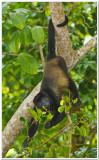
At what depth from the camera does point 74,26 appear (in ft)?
13.4

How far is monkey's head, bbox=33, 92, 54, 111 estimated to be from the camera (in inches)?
114

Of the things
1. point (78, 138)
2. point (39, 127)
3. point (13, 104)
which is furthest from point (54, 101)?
point (78, 138)

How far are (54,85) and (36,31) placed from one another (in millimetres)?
913

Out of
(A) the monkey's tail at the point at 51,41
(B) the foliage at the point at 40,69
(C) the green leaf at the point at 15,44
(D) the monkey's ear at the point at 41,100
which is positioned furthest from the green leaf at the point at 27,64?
(A) the monkey's tail at the point at 51,41

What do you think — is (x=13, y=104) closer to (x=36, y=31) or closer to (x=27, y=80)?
(x=27, y=80)

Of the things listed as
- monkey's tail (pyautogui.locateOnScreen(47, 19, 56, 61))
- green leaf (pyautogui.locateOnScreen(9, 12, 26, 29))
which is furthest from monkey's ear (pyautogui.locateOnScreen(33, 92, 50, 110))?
green leaf (pyautogui.locateOnScreen(9, 12, 26, 29))

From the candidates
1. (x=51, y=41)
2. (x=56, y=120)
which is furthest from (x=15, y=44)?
(x=56, y=120)

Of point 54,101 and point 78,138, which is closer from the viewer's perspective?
point 54,101

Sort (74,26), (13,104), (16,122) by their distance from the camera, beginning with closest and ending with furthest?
(16,122)
(13,104)
(74,26)

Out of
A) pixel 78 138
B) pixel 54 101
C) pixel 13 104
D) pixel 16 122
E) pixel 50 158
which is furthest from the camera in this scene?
pixel 78 138

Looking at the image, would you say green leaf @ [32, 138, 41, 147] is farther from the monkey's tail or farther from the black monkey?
the monkey's tail

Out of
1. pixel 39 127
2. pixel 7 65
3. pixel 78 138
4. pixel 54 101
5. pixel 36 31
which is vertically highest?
pixel 36 31

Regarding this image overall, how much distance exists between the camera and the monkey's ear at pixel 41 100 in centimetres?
290

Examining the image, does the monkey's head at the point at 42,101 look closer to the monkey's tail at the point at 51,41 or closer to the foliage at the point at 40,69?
the foliage at the point at 40,69
